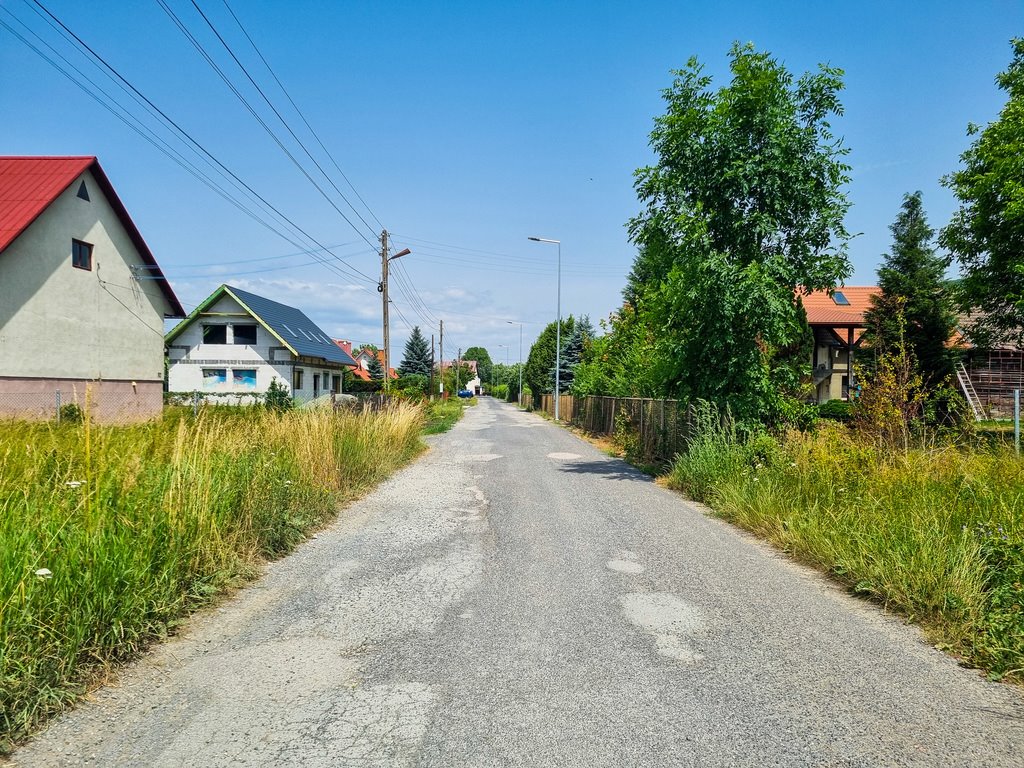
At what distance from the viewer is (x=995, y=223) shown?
2033cm

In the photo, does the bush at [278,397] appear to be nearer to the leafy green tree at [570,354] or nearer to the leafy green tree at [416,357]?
the leafy green tree at [570,354]

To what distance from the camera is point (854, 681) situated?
11.6 feet

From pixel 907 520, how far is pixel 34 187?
24.8 metres

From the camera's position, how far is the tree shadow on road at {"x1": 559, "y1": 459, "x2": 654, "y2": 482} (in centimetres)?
1246

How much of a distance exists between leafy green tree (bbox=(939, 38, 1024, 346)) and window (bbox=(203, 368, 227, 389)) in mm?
35151

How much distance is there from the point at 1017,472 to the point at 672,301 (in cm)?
593

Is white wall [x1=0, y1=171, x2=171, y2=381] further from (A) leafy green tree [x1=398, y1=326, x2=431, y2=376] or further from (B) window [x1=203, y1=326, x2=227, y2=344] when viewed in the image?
(A) leafy green tree [x1=398, y1=326, x2=431, y2=376]

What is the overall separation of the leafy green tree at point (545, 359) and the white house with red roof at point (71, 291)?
30069 mm

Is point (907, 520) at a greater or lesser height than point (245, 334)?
lesser

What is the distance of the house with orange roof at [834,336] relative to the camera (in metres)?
35.2

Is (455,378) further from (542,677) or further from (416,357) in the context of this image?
(542,677)

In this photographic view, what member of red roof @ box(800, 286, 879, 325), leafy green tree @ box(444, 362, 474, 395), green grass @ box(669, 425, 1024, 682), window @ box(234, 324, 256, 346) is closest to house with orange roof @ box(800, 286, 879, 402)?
red roof @ box(800, 286, 879, 325)

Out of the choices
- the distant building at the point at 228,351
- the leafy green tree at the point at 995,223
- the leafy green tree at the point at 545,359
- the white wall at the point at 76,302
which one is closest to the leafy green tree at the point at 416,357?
the leafy green tree at the point at 545,359

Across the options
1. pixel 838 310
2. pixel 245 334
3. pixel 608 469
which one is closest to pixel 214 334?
pixel 245 334
